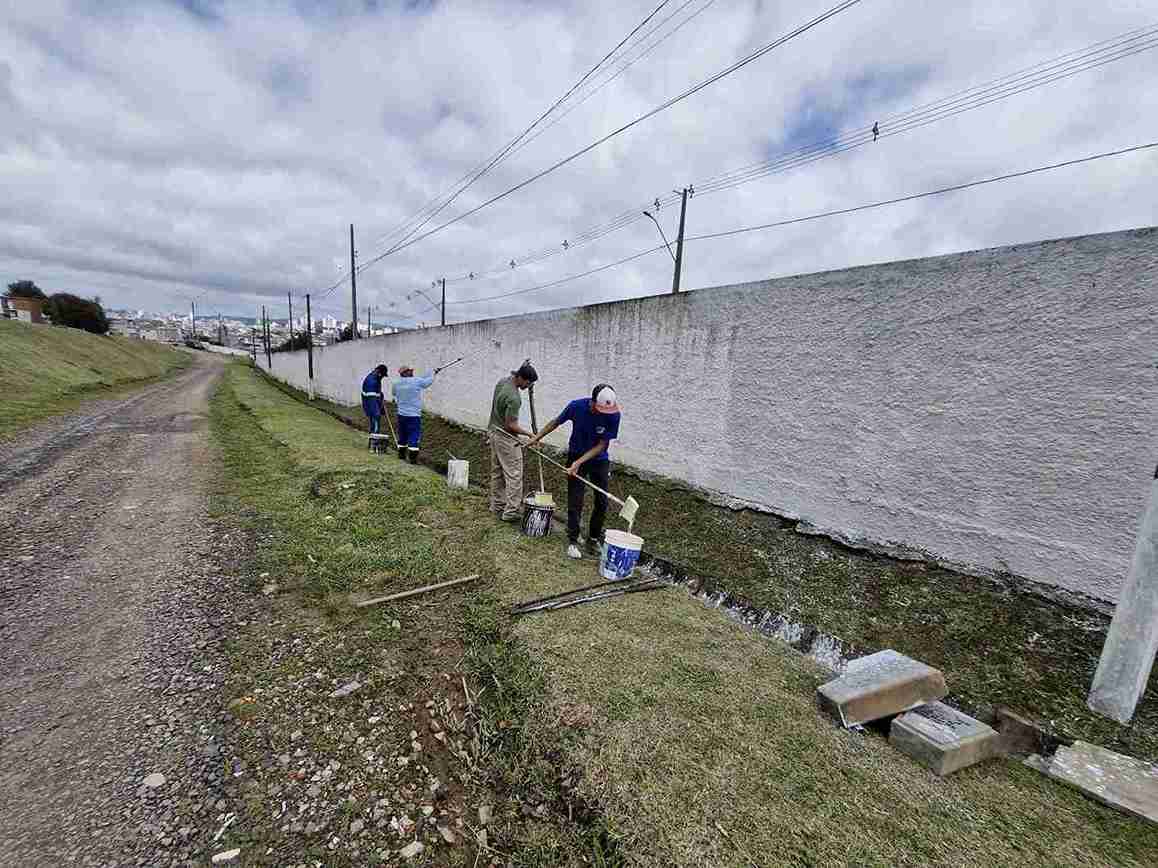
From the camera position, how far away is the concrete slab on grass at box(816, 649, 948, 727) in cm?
231

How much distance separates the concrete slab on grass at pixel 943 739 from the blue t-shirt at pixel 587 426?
2786 mm

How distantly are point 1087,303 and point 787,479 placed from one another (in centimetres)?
231

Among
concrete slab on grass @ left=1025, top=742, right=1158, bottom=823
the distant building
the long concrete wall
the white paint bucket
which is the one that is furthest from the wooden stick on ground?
the distant building

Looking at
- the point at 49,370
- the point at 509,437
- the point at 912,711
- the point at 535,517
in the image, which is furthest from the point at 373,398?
the point at 49,370

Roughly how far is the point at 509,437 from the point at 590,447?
3.31 ft

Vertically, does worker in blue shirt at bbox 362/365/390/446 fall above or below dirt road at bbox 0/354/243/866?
above

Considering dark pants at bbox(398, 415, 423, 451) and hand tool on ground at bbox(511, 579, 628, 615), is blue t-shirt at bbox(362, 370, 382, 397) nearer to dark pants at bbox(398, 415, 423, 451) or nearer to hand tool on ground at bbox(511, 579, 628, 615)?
dark pants at bbox(398, 415, 423, 451)

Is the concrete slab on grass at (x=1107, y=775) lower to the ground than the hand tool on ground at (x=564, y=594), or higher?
higher

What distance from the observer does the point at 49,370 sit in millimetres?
18469

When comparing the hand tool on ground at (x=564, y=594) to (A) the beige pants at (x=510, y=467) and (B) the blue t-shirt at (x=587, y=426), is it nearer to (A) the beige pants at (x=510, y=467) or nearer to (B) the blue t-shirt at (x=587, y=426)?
(B) the blue t-shirt at (x=587, y=426)

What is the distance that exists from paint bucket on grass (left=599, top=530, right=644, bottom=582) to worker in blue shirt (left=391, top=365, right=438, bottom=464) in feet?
17.1

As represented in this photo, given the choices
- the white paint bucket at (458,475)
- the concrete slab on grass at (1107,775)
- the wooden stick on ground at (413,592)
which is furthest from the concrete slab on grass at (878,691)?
the white paint bucket at (458,475)

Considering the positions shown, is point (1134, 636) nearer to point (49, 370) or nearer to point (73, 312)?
point (49, 370)

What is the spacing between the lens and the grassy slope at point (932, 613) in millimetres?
2617
